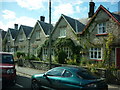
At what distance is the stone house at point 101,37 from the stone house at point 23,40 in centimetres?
1343

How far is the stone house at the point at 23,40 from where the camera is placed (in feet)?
87.0

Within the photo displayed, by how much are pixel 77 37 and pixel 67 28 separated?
2382mm

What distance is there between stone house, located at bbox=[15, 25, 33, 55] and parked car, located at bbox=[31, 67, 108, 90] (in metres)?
19.9

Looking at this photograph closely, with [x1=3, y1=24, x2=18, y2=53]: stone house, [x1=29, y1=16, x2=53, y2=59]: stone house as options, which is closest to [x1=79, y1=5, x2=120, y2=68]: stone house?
[x1=29, y1=16, x2=53, y2=59]: stone house

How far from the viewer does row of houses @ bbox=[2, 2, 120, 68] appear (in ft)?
45.3

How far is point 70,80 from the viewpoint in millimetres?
5840

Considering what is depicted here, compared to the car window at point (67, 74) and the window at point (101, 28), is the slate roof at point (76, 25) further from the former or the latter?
the car window at point (67, 74)

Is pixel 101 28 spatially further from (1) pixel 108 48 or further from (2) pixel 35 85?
(2) pixel 35 85

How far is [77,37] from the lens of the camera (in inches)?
679

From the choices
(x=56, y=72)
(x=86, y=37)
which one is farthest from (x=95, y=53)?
(x=56, y=72)

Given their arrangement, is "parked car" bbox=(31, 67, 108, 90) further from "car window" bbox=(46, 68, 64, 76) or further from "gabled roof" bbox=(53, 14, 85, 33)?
"gabled roof" bbox=(53, 14, 85, 33)

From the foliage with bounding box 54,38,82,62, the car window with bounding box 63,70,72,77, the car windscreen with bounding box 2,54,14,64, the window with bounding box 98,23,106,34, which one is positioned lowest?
the car window with bounding box 63,70,72,77

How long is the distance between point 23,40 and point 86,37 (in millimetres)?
15416

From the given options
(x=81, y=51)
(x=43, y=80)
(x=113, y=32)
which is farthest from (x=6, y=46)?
(x=43, y=80)
